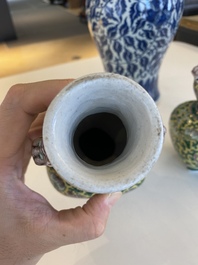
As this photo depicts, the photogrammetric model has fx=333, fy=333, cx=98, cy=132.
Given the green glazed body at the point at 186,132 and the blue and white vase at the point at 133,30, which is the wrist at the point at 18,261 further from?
the blue and white vase at the point at 133,30

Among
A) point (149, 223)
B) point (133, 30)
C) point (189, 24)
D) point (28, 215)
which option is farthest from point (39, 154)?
point (189, 24)

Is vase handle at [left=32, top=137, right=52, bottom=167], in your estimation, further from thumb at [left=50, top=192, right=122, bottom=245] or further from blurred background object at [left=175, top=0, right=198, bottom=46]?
blurred background object at [left=175, top=0, right=198, bottom=46]

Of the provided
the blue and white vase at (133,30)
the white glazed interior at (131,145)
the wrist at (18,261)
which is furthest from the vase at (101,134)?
the blue and white vase at (133,30)

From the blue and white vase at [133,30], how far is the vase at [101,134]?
0.29 m

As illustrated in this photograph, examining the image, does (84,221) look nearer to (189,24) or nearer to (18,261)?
(18,261)

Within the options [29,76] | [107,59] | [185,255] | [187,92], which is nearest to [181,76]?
[187,92]

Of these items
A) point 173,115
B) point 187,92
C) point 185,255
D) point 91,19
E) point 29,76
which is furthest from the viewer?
point 29,76

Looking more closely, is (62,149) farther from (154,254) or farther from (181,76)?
(181,76)

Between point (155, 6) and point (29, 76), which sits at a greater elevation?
point (155, 6)

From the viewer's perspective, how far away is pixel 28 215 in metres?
0.35

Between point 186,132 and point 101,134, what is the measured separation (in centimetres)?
18

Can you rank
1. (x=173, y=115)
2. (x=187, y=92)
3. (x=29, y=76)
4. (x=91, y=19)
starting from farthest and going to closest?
1. (x=29, y=76)
2. (x=187, y=92)
3. (x=91, y=19)
4. (x=173, y=115)

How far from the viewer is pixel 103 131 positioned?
37cm

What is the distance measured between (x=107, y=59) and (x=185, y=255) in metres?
0.41
